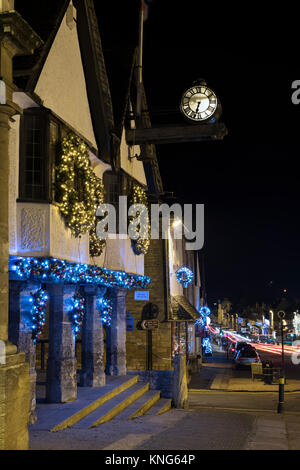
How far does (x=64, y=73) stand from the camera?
47.6ft

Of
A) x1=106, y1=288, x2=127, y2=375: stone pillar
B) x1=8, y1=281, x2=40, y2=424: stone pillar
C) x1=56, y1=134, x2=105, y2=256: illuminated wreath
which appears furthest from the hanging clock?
x1=8, y1=281, x2=40, y2=424: stone pillar

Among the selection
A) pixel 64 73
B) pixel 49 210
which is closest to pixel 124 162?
pixel 64 73

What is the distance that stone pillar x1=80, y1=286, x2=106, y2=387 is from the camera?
16844mm

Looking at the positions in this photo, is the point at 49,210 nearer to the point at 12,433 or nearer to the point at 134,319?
the point at 12,433

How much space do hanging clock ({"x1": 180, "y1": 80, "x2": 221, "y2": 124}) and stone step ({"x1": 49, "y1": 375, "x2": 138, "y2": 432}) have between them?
8.44 meters

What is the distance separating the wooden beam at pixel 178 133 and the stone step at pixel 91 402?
787cm

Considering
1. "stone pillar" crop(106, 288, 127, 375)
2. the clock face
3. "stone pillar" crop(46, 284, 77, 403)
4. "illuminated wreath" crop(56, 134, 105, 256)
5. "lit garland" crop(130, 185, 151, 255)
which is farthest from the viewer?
"stone pillar" crop(106, 288, 127, 375)

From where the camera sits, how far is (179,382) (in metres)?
17.8

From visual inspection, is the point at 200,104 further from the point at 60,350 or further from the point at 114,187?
the point at 60,350

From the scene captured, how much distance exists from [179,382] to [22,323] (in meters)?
7.20

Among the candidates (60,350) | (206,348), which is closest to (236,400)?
(60,350)

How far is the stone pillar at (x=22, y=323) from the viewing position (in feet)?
39.8

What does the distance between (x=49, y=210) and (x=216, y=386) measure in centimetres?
1717

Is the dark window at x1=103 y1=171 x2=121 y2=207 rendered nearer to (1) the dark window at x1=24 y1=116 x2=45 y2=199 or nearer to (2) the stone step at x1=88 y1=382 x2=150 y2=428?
(1) the dark window at x1=24 y1=116 x2=45 y2=199
